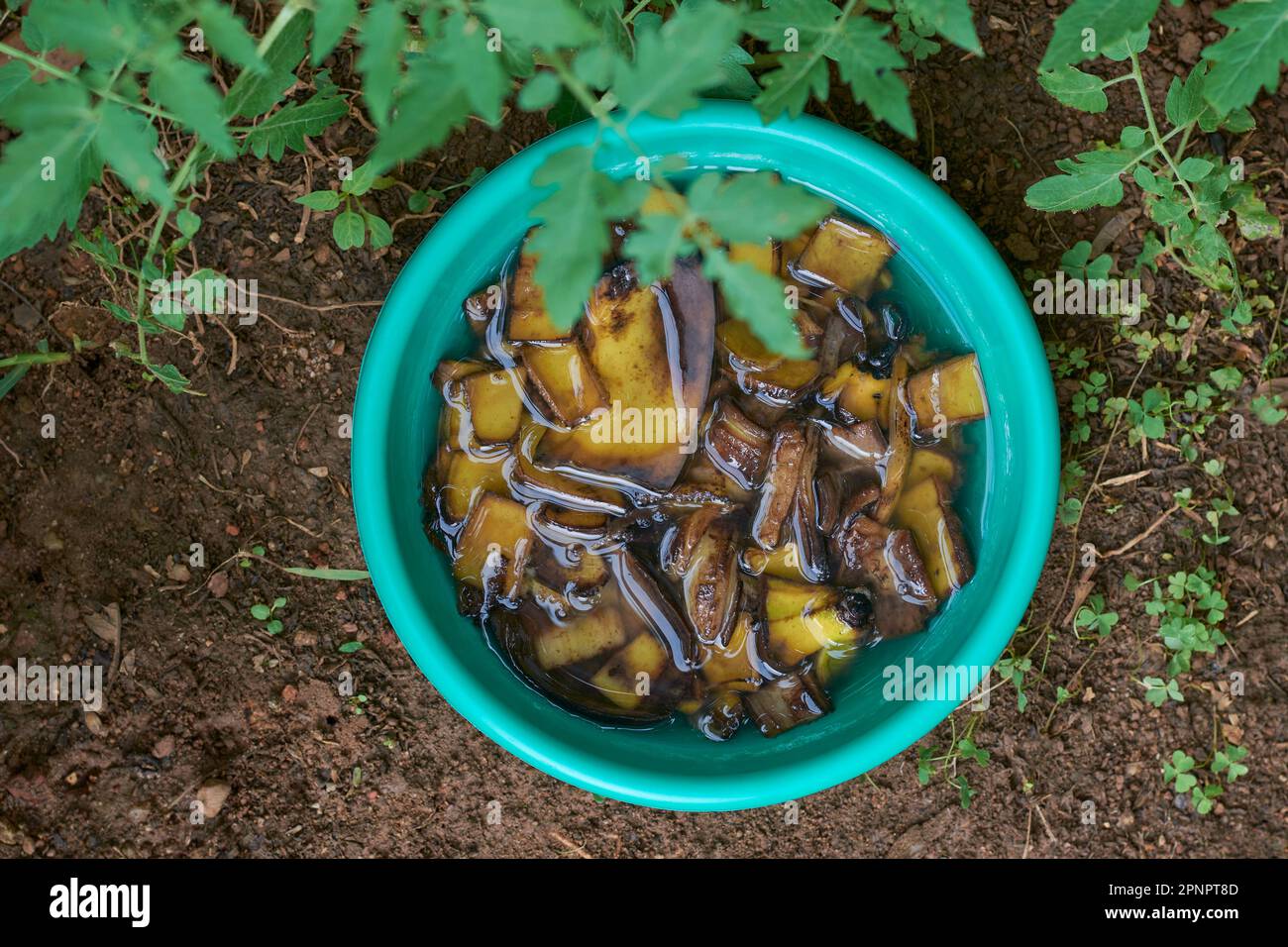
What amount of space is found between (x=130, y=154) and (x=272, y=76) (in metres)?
0.38

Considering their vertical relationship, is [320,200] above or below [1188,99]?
below

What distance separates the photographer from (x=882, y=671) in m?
1.70

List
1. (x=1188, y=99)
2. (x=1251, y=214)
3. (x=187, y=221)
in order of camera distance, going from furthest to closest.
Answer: (x=1251, y=214) < (x=1188, y=99) < (x=187, y=221)

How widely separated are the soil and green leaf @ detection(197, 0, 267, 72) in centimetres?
83

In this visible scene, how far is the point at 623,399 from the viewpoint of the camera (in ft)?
5.46

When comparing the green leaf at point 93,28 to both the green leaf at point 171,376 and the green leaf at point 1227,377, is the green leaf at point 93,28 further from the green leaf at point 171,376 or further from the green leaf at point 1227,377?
the green leaf at point 1227,377

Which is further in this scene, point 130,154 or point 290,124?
point 290,124

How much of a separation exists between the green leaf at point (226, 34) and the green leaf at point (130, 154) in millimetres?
135

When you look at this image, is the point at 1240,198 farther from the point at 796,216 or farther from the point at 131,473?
the point at 131,473

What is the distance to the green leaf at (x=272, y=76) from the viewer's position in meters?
1.39

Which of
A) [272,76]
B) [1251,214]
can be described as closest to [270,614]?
[272,76]

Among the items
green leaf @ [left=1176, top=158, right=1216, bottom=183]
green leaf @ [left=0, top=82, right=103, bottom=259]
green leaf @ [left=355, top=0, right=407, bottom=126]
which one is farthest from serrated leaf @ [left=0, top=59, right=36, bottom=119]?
green leaf @ [left=1176, top=158, right=1216, bottom=183]

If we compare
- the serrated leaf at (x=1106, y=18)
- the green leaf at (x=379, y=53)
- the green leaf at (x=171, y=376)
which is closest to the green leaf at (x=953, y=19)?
the serrated leaf at (x=1106, y=18)

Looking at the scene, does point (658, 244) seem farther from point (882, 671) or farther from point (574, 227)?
point (882, 671)
